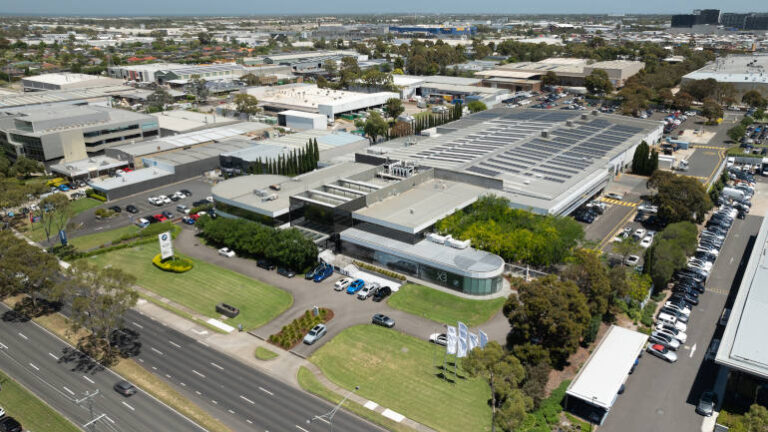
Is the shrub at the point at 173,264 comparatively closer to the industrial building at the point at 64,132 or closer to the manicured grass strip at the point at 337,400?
the manicured grass strip at the point at 337,400

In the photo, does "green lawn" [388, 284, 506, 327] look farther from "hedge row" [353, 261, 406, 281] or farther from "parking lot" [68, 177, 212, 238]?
"parking lot" [68, 177, 212, 238]

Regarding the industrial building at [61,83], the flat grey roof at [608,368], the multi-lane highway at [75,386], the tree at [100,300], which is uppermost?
the industrial building at [61,83]

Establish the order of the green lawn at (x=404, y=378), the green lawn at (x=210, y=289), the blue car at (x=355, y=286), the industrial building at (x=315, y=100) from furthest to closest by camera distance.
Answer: the industrial building at (x=315, y=100) < the blue car at (x=355, y=286) < the green lawn at (x=210, y=289) < the green lawn at (x=404, y=378)

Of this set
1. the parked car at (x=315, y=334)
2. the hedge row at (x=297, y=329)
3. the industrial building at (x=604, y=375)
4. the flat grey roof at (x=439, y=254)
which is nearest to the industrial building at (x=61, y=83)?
the flat grey roof at (x=439, y=254)

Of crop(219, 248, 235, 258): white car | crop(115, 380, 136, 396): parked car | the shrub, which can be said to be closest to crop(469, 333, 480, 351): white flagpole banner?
crop(115, 380, 136, 396): parked car

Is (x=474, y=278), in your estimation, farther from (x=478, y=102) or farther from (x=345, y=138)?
(x=478, y=102)

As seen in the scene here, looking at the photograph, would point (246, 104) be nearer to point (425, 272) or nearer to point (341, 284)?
point (341, 284)

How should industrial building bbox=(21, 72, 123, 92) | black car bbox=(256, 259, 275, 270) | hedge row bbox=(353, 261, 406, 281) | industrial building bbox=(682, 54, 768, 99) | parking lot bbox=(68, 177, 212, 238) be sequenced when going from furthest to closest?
1. industrial building bbox=(21, 72, 123, 92)
2. industrial building bbox=(682, 54, 768, 99)
3. parking lot bbox=(68, 177, 212, 238)
4. black car bbox=(256, 259, 275, 270)
5. hedge row bbox=(353, 261, 406, 281)
